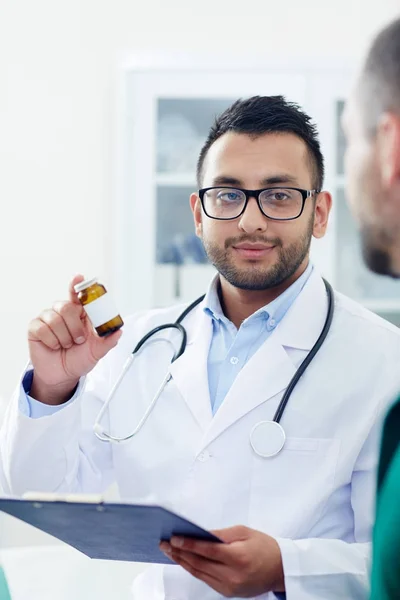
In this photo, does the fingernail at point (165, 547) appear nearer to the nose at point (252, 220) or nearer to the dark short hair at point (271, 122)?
the nose at point (252, 220)

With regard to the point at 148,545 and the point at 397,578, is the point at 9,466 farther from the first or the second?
the point at 397,578

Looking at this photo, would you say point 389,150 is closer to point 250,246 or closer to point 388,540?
point 388,540

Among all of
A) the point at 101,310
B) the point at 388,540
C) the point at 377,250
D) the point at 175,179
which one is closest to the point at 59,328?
the point at 101,310

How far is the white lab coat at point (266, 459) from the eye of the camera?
1460mm

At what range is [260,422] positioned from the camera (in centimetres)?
152

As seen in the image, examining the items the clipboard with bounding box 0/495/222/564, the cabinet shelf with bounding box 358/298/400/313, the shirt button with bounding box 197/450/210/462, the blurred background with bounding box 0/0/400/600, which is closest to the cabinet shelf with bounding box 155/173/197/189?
the blurred background with bounding box 0/0/400/600

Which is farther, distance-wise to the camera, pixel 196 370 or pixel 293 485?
pixel 196 370

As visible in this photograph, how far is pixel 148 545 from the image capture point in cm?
123

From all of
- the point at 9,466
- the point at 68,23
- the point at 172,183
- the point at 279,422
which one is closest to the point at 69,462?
the point at 9,466

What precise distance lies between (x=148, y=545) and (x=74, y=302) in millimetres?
525

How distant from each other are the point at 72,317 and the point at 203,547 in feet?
1.83

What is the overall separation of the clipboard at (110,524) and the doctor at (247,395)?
215 millimetres

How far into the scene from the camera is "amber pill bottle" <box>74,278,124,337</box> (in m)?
1.46

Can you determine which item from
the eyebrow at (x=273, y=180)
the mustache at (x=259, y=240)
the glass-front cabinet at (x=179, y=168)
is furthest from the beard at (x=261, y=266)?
the glass-front cabinet at (x=179, y=168)
